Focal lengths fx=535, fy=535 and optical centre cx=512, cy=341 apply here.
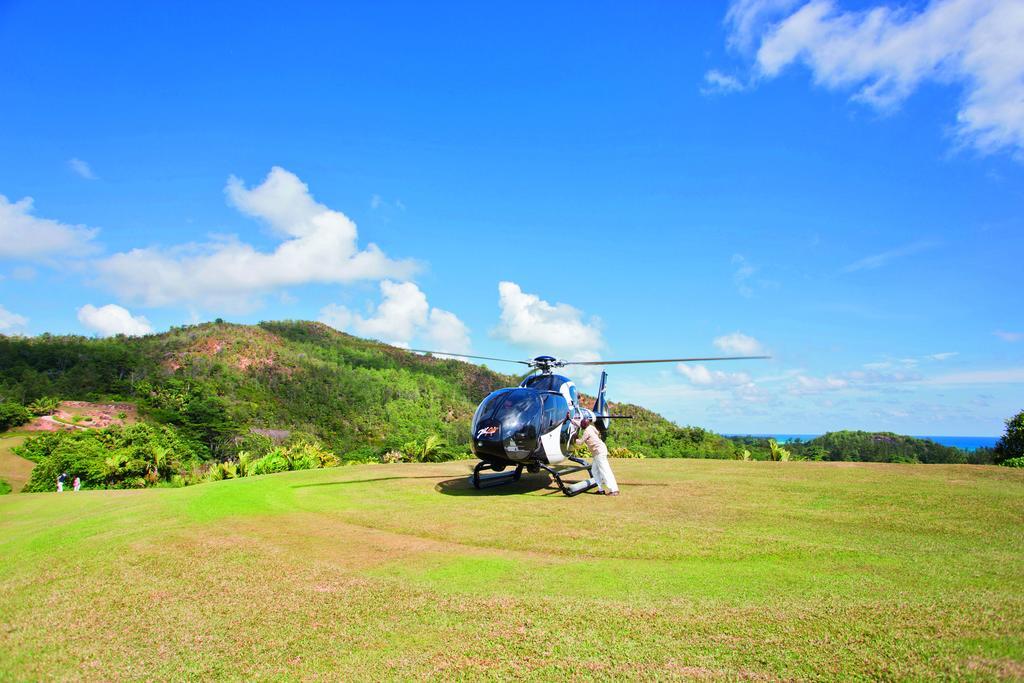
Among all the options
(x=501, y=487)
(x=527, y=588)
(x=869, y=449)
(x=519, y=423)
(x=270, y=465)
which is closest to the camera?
(x=527, y=588)

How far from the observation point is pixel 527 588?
7633mm

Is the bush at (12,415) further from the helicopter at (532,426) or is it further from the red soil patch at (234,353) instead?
the helicopter at (532,426)

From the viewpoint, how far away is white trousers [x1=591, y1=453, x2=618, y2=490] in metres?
15.5

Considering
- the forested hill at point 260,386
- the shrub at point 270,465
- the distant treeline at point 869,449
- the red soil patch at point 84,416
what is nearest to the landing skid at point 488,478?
the shrub at point 270,465

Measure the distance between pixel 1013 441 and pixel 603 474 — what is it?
73.0 feet

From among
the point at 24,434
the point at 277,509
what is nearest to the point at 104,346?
the point at 24,434

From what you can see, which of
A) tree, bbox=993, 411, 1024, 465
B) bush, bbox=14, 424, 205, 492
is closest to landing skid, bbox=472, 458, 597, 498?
tree, bbox=993, 411, 1024, 465

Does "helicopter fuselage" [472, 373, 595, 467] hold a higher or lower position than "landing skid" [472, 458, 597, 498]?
higher

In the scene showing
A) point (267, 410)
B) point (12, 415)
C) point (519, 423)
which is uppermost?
point (267, 410)

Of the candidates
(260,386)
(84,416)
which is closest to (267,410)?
(260,386)

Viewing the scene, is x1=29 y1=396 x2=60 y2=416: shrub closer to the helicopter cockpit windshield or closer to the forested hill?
the forested hill

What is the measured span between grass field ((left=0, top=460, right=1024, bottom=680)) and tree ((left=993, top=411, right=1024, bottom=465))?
42.4ft

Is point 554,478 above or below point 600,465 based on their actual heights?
below

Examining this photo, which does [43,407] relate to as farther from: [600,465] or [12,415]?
[600,465]
